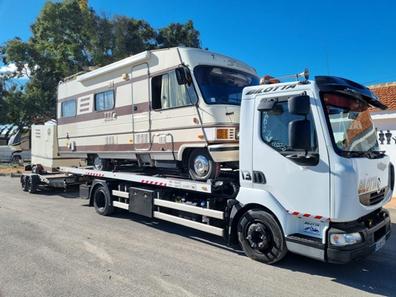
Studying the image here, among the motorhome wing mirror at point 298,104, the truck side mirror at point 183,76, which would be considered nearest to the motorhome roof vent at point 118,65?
the truck side mirror at point 183,76

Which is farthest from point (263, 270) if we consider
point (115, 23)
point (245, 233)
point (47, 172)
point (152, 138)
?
point (115, 23)

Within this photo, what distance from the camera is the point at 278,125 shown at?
520cm

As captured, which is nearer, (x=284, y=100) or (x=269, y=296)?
(x=269, y=296)

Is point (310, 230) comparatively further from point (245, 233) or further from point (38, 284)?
point (38, 284)

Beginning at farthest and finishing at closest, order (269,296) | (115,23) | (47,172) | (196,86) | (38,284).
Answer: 1. (115,23)
2. (47,172)
3. (196,86)
4. (38,284)
5. (269,296)

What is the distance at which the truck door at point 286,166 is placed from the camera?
4695mm

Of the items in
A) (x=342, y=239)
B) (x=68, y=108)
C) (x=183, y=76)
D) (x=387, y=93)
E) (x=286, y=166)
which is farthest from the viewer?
(x=387, y=93)

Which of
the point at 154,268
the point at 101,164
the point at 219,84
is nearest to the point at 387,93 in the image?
the point at 219,84

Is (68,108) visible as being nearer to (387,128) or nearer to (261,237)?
(261,237)

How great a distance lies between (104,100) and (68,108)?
2170 mm

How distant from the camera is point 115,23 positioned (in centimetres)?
2812

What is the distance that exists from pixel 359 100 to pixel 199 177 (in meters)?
2.90

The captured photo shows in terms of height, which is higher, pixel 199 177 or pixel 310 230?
pixel 199 177

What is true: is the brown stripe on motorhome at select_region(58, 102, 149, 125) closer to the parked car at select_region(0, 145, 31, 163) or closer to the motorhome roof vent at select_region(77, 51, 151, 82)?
the motorhome roof vent at select_region(77, 51, 151, 82)
